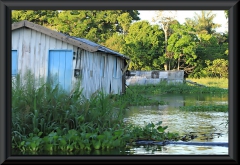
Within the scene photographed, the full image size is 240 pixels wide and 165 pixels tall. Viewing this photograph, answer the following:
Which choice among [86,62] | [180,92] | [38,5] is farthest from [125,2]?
[180,92]

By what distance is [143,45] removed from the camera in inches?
Result: 1492

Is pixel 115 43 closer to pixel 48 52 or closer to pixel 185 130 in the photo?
pixel 48 52

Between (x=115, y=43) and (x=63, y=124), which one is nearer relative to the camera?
(x=63, y=124)

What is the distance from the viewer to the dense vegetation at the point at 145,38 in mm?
37500

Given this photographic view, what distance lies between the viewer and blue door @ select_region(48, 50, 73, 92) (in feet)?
48.1

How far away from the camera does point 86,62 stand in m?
15.5

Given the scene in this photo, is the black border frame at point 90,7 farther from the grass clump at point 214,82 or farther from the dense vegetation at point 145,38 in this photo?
the dense vegetation at point 145,38

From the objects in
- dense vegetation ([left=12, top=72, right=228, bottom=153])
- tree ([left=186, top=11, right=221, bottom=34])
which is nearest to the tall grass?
dense vegetation ([left=12, top=72, right=228, bottom=153])

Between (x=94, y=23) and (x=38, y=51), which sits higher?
(x=94, y=23)

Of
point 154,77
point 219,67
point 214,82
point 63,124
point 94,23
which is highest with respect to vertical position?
point 94,23

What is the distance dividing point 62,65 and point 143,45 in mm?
23566

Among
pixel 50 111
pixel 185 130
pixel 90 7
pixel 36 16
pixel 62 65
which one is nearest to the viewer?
pixel 90 7

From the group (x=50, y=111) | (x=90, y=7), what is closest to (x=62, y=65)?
(x=50, y=111)

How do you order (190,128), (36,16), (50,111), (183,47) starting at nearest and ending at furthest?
(50,111), (190,128), (36,16), (183,47)
